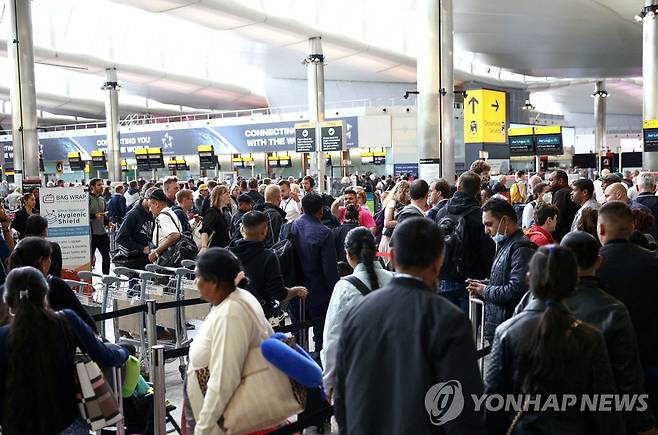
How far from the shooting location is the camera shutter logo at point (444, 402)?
92.7 inches

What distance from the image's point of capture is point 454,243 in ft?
19.2

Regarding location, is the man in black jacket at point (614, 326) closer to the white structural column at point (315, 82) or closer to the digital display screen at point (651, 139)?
the digital display screen at point (651, 139)

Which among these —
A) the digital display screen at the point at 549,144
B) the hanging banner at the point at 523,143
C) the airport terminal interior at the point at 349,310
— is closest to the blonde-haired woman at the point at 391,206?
the airport terminal interior at the point at 349,310

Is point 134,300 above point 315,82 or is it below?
below

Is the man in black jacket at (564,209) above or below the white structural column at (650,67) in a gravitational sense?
below

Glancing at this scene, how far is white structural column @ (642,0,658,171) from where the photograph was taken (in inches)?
783

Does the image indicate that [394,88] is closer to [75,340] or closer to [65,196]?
[65,196]

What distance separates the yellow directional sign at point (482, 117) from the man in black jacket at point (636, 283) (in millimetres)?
15792

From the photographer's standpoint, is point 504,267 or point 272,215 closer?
point 504,267

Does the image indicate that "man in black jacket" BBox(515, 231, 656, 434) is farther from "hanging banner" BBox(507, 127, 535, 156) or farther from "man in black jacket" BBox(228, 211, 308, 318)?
"hanging banner" BBox(507, 127, 535, 156)

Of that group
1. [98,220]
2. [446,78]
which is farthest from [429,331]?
[446,78]

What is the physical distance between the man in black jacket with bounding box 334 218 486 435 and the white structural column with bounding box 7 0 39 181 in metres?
20.2

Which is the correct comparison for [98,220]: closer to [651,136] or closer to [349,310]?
[349,310]

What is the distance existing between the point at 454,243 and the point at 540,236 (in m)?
0.72
